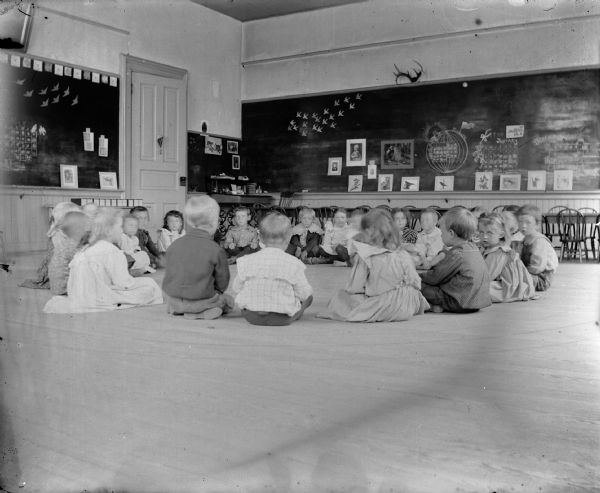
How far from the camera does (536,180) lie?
832 centimetres

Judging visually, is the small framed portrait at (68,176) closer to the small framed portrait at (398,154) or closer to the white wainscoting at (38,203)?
the white wainscoting at (38,203)

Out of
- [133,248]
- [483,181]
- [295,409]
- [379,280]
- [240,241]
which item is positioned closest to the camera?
[295,409]

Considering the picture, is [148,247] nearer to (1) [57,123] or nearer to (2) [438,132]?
(1) [57,123]

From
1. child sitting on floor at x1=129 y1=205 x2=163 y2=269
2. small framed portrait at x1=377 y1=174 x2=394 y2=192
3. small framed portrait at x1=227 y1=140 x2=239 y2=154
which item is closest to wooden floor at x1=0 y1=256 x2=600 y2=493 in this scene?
child sitting on floor at x1=129 y1=205 x2=163 y2=269

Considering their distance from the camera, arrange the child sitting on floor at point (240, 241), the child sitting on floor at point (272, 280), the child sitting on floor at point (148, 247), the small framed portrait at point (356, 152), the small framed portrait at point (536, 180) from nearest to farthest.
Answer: the child sitting on floor at point (272, 280)
the child sitting on floor at point (148, 247)
the child sitting on floor at point (240, 241)
the small framed portrait at point (536, 180)
the small framed portrait at point (356, 152)

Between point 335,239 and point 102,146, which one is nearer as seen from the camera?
point 335,239

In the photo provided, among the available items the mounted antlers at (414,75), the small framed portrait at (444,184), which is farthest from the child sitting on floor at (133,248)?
the mounted antlers at (414,75)

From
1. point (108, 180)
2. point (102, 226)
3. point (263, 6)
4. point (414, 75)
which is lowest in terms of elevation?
point (102, 226)

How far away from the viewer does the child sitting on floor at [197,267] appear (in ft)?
11.6

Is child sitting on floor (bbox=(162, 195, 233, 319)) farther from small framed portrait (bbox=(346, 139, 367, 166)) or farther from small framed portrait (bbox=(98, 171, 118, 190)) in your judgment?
small framed portrait (bbox=(346, 139, 367, 166))

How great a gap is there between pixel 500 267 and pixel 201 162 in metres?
6.25

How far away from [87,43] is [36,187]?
2.11 metres

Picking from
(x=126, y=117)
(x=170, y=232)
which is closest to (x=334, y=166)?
Result: (x=126, y=117)

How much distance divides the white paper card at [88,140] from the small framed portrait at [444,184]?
16.5 feet
